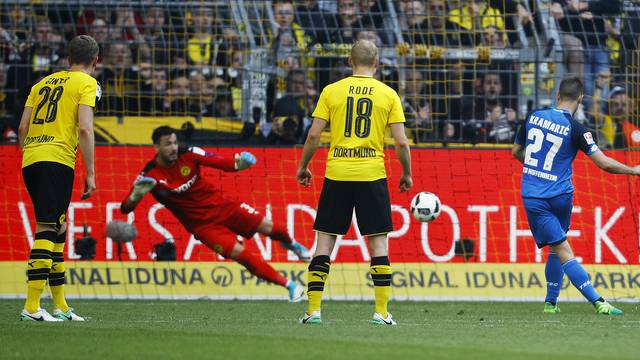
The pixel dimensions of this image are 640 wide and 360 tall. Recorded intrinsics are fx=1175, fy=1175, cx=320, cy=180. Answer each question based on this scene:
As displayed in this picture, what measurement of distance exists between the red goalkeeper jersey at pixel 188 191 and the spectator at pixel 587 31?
5657 mm

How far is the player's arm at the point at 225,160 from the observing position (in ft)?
35.5

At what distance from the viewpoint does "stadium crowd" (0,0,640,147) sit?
49.4 feet

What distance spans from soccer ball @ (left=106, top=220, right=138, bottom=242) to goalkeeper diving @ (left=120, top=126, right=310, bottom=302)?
1.70 feet

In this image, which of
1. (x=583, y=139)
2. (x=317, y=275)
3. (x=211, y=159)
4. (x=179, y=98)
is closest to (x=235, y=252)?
(x=211, y=159)

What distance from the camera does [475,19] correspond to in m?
16.0

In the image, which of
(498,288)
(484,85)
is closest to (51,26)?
(484,85)

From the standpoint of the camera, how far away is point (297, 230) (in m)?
13.7

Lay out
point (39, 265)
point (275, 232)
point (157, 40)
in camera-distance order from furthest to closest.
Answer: point (157, 40) → point (275, 232) → point (39, 265)

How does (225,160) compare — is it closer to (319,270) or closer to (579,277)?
(319,270)

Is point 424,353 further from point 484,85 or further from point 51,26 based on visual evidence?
point 51,26

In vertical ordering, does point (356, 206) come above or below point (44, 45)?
below

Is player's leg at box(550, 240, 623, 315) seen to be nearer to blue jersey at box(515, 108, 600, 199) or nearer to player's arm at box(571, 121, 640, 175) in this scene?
blue jersey at box(515, 108, 600, 199)

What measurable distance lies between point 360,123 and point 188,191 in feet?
11.5

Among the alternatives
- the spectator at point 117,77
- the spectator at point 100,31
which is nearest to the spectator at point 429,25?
the spectator at point 117,77
